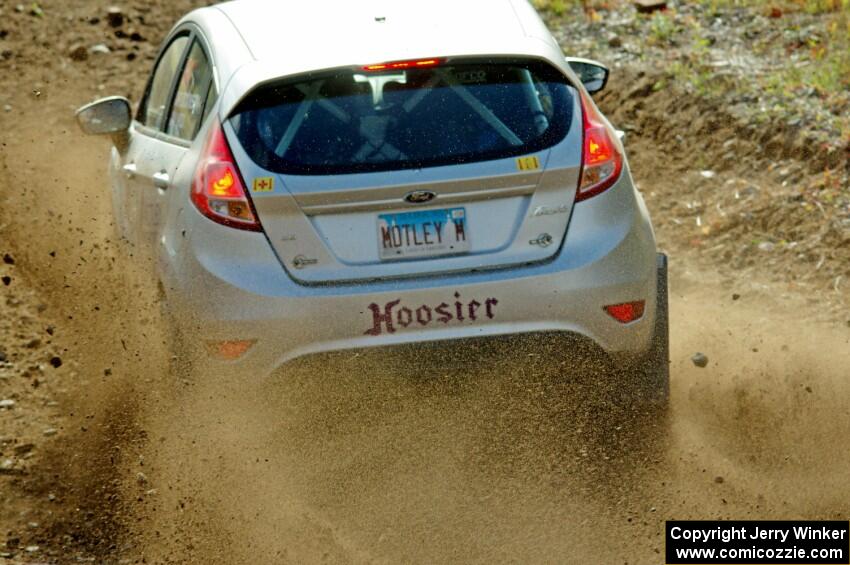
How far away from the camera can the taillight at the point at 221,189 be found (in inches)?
205

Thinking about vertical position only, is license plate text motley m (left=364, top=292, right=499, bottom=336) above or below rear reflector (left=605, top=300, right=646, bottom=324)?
above

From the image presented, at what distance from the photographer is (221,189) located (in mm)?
5258

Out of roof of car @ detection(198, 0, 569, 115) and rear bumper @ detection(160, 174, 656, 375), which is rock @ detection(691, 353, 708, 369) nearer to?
rear bumper @ detection(160, 174, 656, 375)

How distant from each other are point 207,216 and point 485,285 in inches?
41.1

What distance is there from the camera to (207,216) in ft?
17.4

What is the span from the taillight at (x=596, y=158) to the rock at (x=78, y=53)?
32.4ft

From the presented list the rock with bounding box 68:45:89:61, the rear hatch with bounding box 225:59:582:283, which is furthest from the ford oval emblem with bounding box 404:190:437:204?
the rock with bounding box 68:45:89:61

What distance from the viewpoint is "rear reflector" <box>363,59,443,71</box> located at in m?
5.27

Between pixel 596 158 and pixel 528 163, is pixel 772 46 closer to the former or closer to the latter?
pixel 596 158

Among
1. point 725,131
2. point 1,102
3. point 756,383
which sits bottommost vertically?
point 1,102

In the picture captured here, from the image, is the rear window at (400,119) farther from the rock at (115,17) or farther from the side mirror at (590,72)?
the rock at (115,17)

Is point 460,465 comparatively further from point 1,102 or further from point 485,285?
point 1,102

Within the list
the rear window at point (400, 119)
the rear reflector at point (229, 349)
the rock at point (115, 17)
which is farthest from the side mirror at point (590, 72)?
the rock at point (115, 17)

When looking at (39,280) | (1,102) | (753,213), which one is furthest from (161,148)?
(1,102)
